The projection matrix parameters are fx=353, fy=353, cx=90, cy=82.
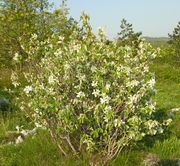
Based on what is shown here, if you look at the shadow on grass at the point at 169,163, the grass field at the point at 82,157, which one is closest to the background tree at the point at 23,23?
the grass field at the point at 82,157

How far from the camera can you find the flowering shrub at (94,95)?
628 centimetres

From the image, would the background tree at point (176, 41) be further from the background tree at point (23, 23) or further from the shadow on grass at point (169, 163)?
the shadow on grass at point (169, 163)

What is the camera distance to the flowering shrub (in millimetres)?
6277

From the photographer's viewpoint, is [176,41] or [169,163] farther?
[176,41]

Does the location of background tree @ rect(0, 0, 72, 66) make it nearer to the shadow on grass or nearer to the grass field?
the grass field

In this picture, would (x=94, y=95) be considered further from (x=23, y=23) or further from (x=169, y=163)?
(x=23, y=23)

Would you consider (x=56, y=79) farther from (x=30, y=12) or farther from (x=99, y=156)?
(x=30, y=12)

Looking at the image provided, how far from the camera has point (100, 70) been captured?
6559 millimetres

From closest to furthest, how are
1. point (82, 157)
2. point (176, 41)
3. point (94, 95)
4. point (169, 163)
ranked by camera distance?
1. point (94, 95)
2. point (82, 157)
3. point (169, 163)
4. point (176, 41)

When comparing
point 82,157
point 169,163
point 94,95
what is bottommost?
point 169,163

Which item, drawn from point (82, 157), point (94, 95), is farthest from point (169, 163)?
point (94, 95)

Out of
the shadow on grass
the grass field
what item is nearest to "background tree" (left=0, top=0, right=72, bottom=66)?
the grass field

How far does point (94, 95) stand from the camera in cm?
680

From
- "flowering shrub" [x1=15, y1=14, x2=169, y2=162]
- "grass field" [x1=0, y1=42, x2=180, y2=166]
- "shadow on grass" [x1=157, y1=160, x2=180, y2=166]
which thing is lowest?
"shadow on grass" [x1=157, y1=160, x2=180, y2=166]
